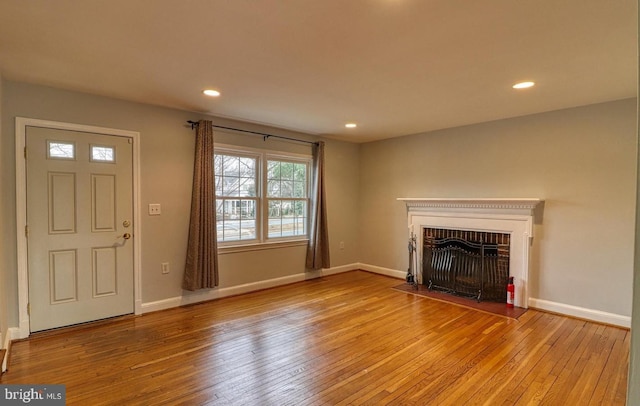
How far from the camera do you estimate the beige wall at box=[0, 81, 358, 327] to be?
9.56 feet

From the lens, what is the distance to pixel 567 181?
3.66 metres

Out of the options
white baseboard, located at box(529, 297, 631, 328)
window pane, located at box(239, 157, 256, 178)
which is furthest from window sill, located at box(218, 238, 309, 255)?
Answer: white baseboard, located at box(529, 297, 631, 328)

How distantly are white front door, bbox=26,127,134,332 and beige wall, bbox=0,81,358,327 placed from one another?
0.14 meters

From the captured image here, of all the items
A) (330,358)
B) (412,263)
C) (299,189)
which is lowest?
(330,358)

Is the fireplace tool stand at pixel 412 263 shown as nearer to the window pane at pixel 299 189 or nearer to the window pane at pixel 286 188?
the window pane at pixel 299 189

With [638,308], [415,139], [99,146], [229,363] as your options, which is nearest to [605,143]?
[415,139]

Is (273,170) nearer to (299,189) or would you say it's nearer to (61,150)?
(299,189)

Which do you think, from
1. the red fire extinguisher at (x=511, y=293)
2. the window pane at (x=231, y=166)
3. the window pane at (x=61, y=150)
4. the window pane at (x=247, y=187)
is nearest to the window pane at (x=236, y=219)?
the window pane at (x=247, y=187)

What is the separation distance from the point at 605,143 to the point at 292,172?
3.82m

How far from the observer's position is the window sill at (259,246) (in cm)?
430

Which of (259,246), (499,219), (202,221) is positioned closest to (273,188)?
(259,246)

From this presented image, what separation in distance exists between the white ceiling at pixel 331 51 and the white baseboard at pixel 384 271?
A: 2.79 m

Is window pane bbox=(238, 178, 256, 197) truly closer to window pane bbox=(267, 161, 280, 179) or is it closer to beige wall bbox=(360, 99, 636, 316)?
window pane bbox=(267, 161, 280, 179)

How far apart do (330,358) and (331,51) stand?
2.36 metres
